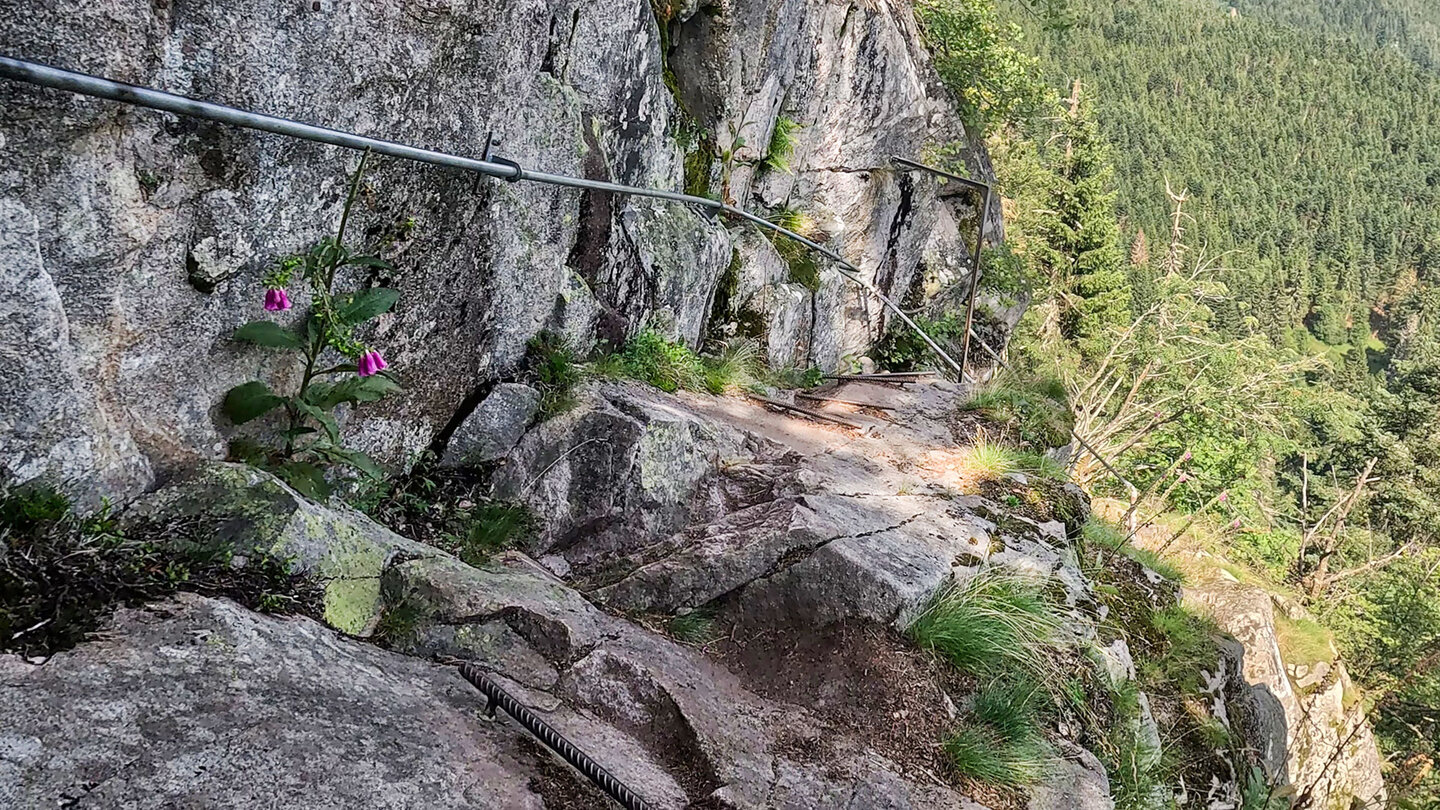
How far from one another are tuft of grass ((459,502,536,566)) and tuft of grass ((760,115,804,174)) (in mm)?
6372

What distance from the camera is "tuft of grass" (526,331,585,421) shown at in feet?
15.9

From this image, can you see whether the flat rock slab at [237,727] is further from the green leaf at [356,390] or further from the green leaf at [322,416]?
the green leaf at [356,390]

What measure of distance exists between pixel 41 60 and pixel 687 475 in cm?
327

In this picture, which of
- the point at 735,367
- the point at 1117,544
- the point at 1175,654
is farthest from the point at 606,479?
the point at 1117,544

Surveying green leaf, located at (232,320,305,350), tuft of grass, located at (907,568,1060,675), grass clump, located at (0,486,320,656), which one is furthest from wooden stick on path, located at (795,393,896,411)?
grass clump, located at (0,486,320,656)

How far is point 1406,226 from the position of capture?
127m

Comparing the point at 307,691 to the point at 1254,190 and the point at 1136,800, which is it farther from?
the point at 1254,190

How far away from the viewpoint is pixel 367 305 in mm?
3529

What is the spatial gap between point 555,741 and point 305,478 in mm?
1636

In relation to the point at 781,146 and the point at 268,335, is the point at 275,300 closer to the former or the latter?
the point at 268,335

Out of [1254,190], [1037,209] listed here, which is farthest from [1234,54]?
[1037,209]

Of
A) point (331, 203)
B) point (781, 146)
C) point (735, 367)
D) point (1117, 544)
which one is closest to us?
point (331, 203)

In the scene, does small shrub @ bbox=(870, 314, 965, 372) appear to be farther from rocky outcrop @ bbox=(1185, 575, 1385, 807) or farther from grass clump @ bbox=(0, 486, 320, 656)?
grass clump @ bbox=(0, 486, 320, 656)

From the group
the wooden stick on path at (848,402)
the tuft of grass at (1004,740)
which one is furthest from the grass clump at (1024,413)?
the tuft of grass at (1004,740)
